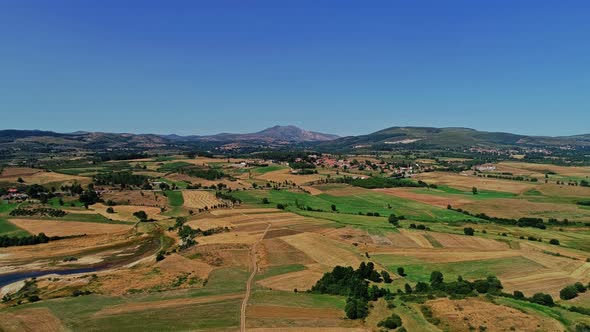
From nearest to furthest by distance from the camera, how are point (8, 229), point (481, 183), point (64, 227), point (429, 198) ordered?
point (8, 229) → point (64, 227) → point (429, 198) → point (481, 183)

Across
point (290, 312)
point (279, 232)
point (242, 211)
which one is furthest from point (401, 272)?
A: point (242, 211)

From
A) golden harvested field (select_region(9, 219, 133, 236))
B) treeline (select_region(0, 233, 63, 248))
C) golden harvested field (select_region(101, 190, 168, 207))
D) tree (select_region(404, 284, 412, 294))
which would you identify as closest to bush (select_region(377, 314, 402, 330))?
tree (select_region(404, 284, 412, 294))

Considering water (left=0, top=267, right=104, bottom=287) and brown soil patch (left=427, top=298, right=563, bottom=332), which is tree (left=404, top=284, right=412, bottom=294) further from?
water (left=0, top=267, right=104, bottom=287)

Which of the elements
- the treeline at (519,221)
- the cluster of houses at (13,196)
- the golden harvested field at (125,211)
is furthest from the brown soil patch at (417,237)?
the cluster of houses at (13,196)

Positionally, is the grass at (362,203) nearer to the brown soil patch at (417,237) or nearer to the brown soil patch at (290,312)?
the brown soil patch at (417,237)

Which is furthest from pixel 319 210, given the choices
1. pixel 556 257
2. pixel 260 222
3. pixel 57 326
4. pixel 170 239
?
pixel 57 326

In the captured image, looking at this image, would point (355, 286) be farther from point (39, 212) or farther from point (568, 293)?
point (39, 212)
